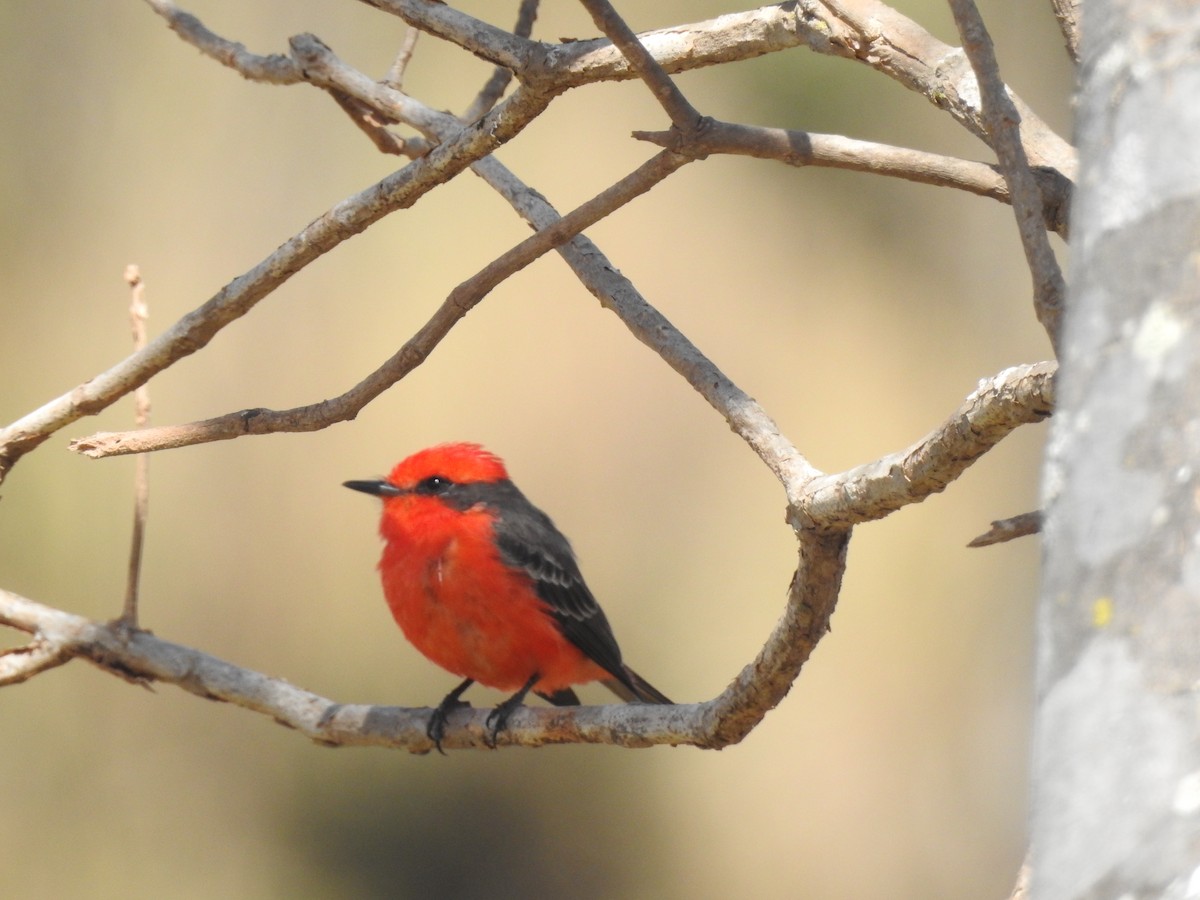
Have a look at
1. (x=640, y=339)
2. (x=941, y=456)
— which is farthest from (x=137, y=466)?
(x=941, y=456)

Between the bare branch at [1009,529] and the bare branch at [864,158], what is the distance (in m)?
0.83

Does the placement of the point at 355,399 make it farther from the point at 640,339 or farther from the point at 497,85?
the point at 497,85

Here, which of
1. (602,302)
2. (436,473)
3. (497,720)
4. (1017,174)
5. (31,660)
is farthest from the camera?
(436,473)

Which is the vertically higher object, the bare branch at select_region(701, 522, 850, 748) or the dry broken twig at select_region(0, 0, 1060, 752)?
the dry broken twig at select_region(0, 0, 1060, 752)

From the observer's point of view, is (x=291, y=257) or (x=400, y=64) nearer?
(x=291, y=257)

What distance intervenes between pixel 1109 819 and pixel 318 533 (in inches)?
328

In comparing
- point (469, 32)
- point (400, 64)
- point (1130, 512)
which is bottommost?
point (1130, 512)

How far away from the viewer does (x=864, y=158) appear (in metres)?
3.14

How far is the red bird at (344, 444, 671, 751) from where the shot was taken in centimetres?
502

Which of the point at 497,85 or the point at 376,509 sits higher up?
the point at 497,85

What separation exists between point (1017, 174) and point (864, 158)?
1.06m

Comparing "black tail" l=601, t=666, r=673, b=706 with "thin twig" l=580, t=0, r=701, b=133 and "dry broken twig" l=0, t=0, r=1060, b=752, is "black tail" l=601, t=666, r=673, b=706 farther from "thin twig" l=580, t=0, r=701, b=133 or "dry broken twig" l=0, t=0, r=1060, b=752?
"thin twig" l=580, t=0, r=701, b=133

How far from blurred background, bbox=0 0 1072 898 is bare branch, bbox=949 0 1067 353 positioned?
6654mm

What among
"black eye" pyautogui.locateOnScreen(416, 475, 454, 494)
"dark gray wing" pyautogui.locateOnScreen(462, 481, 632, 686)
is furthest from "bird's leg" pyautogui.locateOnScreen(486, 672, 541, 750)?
"black eye" pyautogui.locateOnScreen(416, 475, 454, 494)
